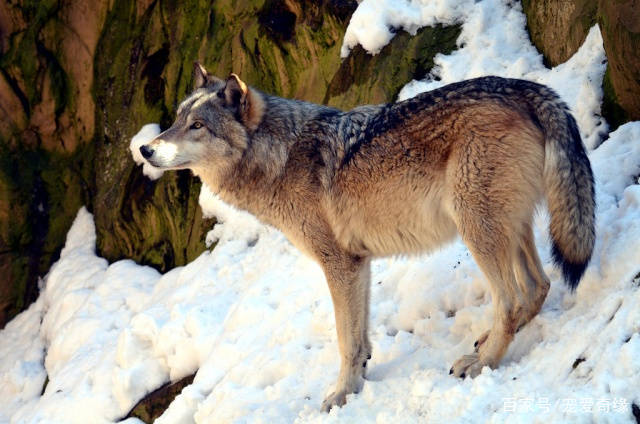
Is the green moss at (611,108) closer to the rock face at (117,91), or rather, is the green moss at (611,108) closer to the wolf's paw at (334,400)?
the wolf's paw at (334,400)

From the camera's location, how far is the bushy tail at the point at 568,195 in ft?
12.6

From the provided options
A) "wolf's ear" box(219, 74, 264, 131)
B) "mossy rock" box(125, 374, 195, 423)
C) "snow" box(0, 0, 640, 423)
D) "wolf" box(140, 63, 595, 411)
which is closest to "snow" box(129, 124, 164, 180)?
"snow" box(0, 0, 640, 423)

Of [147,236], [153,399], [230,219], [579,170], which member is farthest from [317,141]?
[147,236]

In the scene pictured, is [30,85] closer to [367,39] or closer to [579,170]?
[367,39]

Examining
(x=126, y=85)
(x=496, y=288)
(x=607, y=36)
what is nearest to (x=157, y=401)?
(x=496, y=288)

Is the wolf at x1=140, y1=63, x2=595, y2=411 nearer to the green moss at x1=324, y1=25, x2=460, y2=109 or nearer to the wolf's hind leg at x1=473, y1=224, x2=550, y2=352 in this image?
the wolf's hind leg at x1=473, y1=224, x2=550, y2=352

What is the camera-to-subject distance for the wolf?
3.95 m

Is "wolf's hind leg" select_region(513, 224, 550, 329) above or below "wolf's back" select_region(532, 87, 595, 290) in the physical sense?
below

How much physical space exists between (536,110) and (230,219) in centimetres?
496

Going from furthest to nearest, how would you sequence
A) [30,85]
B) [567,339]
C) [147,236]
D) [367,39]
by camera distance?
[30,85]
[147,236]
[367,39]
[567,339]

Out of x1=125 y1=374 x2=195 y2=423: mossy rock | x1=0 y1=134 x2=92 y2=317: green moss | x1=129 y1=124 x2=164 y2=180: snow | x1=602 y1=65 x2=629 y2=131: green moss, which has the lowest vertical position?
x1=0 y1=134 x2=92 y2=317: green moss

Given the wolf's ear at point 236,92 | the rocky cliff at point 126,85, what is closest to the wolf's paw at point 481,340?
the wolf's ear at point 236,92

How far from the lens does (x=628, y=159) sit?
192 inches

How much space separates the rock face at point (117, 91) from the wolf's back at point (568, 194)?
4.25 m
